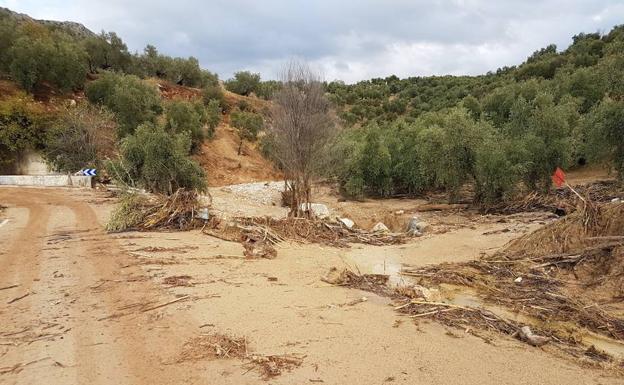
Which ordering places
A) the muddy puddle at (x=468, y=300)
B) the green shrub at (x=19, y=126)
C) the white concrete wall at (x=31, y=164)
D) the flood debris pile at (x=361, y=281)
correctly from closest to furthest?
1. the muddy puddle at (x=468, y=300)
2. the flood debris pile at (x=361, y=281)
3. the green shrub at (x=19, y=126)
4. the white concrete wall at (x=31, y=164)

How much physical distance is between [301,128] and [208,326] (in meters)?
13.2

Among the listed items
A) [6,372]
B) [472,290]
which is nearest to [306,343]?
[6,372]

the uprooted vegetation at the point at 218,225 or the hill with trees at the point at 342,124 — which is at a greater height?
the hill with trees at the point at 342,124

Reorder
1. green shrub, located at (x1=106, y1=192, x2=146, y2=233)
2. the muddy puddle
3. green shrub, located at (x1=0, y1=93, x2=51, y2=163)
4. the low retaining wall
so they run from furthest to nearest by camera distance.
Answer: green shrub, located at (x1=0, y1=93, x2=51, y2=163) → the low retaining wall → green shrub, located at (x1=106, y1=192, x2=146, y2=233) → the muddy puddle

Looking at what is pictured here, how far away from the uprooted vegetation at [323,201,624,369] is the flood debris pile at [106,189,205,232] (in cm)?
695

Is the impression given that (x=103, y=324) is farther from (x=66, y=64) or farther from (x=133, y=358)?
(x=66, y=64)

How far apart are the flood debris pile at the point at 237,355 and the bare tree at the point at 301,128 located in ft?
40.9

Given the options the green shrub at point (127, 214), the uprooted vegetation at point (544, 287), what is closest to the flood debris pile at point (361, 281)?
the uprooted vegetation at point (544, 287)

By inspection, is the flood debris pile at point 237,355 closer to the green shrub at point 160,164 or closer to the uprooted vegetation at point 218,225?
the uprooted vegetation at point 218,225

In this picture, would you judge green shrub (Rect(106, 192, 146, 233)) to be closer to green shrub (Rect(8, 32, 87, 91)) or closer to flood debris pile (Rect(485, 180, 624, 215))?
flood debris pile (Rect(485, 180, 624, 215))

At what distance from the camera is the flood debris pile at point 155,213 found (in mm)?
14219

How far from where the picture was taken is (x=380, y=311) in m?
7.31

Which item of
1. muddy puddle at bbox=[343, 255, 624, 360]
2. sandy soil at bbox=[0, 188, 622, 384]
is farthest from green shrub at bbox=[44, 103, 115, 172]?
muddy puddle at bbox=[343, 255, 624, 360]

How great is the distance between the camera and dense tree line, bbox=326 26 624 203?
71.1 ft
